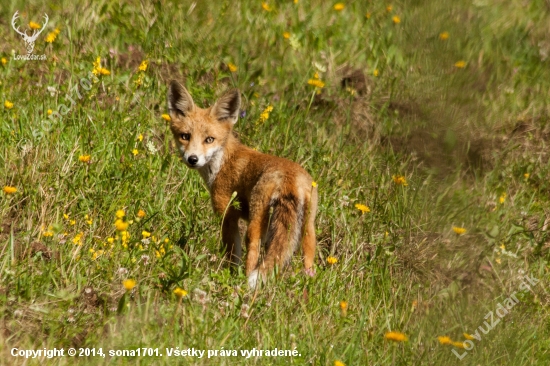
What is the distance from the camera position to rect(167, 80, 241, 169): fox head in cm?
639

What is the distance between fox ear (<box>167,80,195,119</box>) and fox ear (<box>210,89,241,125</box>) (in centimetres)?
21

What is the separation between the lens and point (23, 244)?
16.2 feet

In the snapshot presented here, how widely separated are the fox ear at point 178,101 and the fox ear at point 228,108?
0.21 m

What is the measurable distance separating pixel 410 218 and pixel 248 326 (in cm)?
189

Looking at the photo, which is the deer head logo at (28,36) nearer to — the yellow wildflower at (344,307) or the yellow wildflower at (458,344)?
the yellow wildflower at (344,307)

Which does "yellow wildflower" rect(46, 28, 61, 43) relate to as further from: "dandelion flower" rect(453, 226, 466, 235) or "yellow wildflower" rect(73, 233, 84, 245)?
"dandelion flower" rect(453, 226, 466, 235)

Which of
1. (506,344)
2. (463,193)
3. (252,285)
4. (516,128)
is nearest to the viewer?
(463,193)

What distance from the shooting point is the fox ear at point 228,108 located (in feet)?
21.7

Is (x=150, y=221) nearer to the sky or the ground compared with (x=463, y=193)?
nearer to the ground

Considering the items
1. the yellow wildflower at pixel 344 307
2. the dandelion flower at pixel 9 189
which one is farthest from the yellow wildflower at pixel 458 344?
the dandelion flower at pixel 9 189

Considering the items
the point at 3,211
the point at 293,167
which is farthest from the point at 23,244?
the point at 293,167

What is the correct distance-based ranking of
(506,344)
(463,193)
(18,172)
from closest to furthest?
(463,193)
(506,344)
(18,172)

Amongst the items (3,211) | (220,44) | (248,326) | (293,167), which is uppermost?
(220,44)

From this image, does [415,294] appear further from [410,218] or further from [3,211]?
[3,211]
